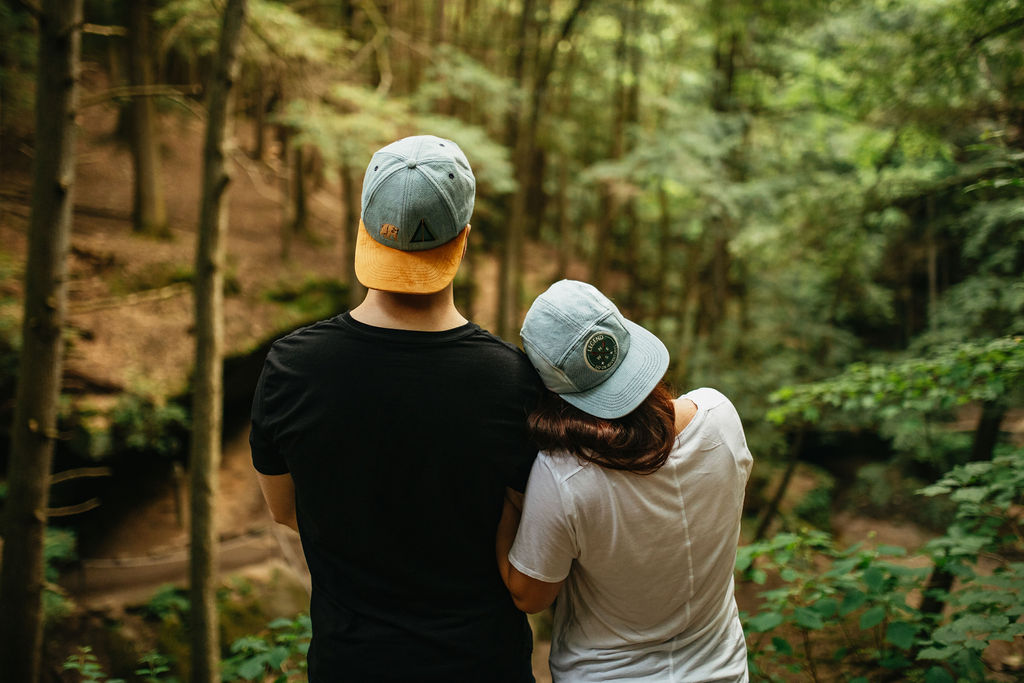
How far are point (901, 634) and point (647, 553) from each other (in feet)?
5.30

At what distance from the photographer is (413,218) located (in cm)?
138

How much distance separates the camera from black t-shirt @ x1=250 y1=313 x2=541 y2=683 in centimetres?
132

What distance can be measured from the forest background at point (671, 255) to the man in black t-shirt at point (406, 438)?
138cm

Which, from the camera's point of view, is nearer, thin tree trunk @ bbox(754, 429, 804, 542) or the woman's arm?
the woman's arm

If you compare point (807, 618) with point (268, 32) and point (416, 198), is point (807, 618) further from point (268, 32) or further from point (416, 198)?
point (268, 32)

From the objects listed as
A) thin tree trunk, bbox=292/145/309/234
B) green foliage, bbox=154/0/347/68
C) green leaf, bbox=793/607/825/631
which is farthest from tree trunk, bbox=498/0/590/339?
green leaf, bbox=793/607/825/631

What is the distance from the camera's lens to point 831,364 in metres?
10.2

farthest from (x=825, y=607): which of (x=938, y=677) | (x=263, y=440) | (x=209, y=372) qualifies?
(x=209, y=372)

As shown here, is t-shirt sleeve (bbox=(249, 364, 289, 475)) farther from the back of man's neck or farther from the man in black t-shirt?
the back of man's neck

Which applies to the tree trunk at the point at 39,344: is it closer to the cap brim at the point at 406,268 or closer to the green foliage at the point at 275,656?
the green foliage at the point at 275,656

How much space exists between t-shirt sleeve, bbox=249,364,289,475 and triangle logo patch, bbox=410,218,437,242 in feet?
1.53

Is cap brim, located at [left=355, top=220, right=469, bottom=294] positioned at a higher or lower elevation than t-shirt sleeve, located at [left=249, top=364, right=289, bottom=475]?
higher

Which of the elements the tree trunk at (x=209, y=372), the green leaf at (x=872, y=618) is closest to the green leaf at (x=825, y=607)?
the green leaf at (x=872, y=618)

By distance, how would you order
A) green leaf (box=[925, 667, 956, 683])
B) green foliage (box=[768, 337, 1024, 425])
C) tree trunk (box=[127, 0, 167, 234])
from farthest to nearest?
tree trunk (box=[127, 0, 167, 234])
green foliage (box=[768, 337, 1024, 425])
green leaf (box=[925, 667, 956, 683])
